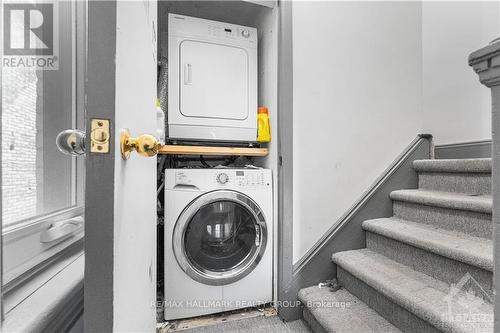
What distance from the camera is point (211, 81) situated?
1.67m

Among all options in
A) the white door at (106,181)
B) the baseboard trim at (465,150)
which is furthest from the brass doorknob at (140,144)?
the baseboard trim at (465,150)

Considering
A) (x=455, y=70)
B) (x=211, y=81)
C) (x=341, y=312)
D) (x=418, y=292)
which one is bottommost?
(x=341, y=312)

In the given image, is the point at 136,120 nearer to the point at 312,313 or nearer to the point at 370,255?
the point at 312,313

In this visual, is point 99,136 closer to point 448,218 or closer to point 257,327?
point 257,327

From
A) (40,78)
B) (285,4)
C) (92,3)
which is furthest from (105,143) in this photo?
(285,4)

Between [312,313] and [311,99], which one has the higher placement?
[311,99]

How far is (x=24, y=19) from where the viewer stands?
88 cm

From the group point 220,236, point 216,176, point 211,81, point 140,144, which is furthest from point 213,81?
point 140,144

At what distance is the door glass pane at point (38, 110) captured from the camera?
739 millimetres

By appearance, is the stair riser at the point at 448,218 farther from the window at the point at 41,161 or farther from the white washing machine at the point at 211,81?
the window at the point at 41,161

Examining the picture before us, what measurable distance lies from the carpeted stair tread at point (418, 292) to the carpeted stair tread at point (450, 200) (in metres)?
0.38

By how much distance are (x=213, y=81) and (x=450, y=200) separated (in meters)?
1.53

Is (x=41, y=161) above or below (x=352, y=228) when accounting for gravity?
above

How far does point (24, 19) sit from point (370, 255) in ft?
6.43
